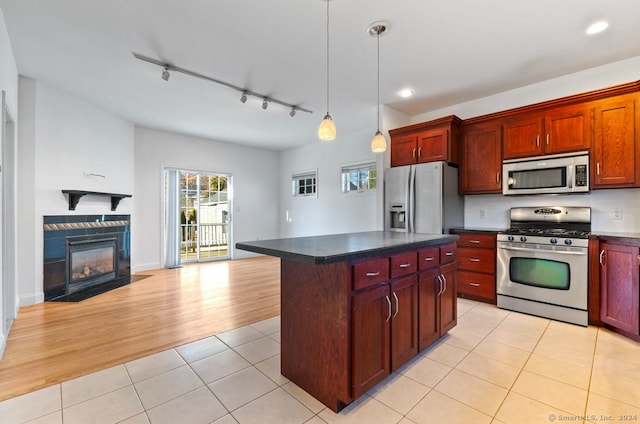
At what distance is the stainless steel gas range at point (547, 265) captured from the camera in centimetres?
289

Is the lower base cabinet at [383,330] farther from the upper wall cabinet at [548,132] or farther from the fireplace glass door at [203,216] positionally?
the fireplace glass door at [203,216]

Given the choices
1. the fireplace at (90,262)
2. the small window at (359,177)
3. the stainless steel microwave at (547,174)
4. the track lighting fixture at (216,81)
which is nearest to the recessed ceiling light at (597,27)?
the stainless steel microwave at (547,174)

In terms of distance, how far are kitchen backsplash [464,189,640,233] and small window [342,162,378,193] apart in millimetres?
2211

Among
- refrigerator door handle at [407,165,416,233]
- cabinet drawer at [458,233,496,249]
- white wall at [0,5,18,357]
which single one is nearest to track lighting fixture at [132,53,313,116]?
white wall at [0,5,18,357]

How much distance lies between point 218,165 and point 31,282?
3823 millimetres

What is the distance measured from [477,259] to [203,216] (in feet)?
18.3

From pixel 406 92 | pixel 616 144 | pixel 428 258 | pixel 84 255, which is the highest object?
pixel 406 92

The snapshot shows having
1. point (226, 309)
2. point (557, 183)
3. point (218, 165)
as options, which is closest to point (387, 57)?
point (557, 183)

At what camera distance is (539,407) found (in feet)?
5.54

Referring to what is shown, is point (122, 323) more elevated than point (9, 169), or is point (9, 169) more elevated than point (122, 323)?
point (9, 169)

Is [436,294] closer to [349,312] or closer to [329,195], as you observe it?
[349,312]

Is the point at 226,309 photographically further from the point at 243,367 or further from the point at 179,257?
the point at 179,257

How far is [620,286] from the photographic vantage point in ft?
8.72

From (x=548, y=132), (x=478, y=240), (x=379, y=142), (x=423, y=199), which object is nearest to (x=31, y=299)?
(x=379, y=142)
